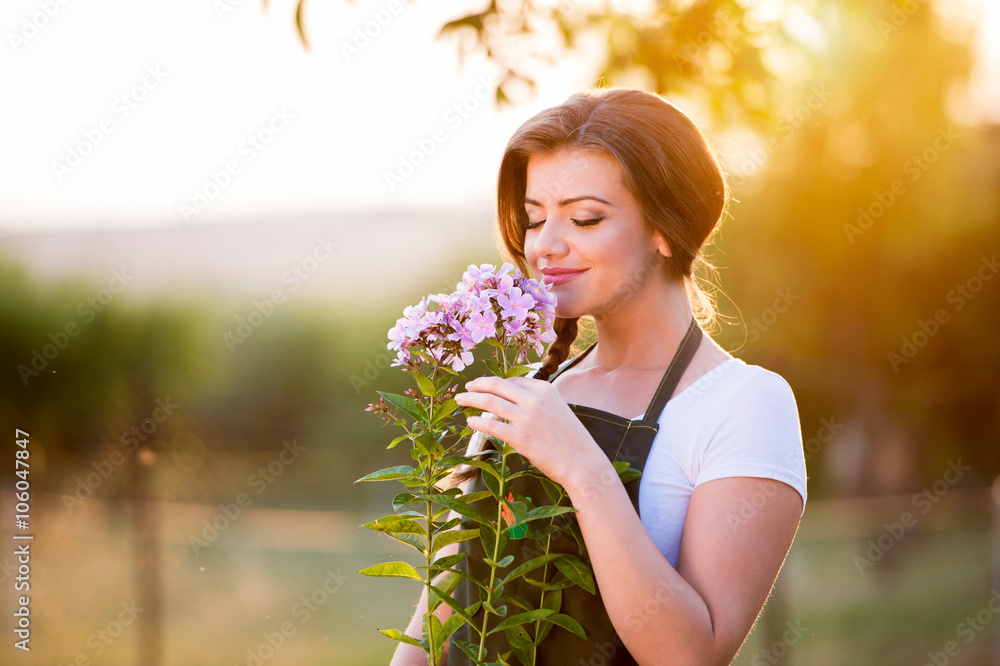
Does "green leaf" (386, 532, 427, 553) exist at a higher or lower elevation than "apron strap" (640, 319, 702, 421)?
lower

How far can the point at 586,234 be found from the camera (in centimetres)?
195

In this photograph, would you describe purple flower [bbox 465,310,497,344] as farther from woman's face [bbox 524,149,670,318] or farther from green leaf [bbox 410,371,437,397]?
woman's face [bbox 524,149,670,318]

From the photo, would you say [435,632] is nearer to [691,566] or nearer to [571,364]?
[691,566]

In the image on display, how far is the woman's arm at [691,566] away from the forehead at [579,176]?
0.71m

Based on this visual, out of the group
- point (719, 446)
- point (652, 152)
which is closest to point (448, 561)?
point (719, 446)

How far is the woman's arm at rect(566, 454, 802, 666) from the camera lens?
155cm

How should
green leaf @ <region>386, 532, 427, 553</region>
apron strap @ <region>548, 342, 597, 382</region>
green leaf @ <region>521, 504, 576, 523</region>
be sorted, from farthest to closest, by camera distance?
apron strap @ <region>548, 342, 597, 382</region>
green leaf @ <region>386, 532, 427, 553</region>
green leaf @ <region>521, 504, 576, 523</region>

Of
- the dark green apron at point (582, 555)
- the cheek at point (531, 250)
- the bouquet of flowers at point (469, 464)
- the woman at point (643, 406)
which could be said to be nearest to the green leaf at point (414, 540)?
the bouquet of flowers at point (469, 464)

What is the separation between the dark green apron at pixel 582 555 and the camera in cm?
175

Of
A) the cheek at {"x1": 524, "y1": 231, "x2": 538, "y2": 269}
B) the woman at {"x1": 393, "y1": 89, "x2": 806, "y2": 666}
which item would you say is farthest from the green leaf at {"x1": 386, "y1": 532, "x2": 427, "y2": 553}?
the cheek at {"x1": 524, "y1": 231, "x2": 538, "y2": 269}

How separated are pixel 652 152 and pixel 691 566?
38.1 inches

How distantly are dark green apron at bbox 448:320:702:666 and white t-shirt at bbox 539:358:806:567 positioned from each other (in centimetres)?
4

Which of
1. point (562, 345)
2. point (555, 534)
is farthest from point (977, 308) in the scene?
point (555, 534)

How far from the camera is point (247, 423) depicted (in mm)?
8625
